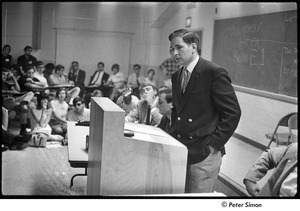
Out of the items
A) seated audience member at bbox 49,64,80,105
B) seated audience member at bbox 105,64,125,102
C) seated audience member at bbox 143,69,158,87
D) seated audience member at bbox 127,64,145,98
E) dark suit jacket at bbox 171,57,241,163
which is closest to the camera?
dark suit jacket at bbox 171,57,241,163

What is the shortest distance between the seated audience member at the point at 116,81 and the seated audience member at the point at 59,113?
0.22m

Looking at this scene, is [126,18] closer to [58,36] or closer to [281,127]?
[58,36]

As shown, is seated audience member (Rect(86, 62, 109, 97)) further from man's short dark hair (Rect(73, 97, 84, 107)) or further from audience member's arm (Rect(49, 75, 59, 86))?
audience member's arm (Rect(49, 75, 59, 86))

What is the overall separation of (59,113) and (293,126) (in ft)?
3.67

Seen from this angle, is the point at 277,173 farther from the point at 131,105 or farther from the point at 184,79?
the point at 131,105

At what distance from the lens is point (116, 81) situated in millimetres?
1967

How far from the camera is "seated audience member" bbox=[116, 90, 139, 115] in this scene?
1832 mm

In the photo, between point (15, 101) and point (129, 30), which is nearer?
point (15, 101)

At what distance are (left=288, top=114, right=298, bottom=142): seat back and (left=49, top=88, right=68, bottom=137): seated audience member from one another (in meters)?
1.05

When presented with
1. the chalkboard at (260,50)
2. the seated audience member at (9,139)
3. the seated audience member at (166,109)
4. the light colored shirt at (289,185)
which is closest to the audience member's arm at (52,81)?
the seated audience member at (9,139)

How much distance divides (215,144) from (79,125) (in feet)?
2.55

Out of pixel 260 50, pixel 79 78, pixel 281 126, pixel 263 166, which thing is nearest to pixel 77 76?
pixel 79 78

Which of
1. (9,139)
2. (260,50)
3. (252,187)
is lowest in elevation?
(252,187)

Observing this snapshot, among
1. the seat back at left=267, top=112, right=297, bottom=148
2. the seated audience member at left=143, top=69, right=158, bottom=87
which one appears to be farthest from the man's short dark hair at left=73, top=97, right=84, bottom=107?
the seat back at left=267, top=112, right=297, bottom=148
